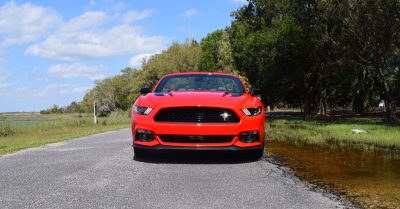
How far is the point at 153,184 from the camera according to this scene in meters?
5.71

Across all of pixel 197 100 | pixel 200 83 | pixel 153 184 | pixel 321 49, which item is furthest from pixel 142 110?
pixel 321 49

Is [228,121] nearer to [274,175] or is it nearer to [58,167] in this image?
[274,175]

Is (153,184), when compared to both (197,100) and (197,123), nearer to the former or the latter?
(197,123)

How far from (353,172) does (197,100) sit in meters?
2.70

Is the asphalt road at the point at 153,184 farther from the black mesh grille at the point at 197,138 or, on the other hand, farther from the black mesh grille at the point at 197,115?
the black mesh grille at the point at 197,115

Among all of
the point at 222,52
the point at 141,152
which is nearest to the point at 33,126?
the point at 141,152

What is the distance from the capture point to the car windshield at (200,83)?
28.5 ft

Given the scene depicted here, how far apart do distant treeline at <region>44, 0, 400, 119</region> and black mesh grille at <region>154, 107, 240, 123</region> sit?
61.4 ft

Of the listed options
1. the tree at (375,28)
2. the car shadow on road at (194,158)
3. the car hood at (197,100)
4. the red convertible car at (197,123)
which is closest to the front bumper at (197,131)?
the red convertible car at (197,123)

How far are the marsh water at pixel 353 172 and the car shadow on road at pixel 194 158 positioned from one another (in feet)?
2.78

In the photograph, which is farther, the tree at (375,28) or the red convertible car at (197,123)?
the tree at (375,28)

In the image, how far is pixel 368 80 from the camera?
38938mm

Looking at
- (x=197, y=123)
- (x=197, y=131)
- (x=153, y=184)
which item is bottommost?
(x=153, y=184)

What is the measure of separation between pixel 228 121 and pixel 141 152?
1875 millimetres
